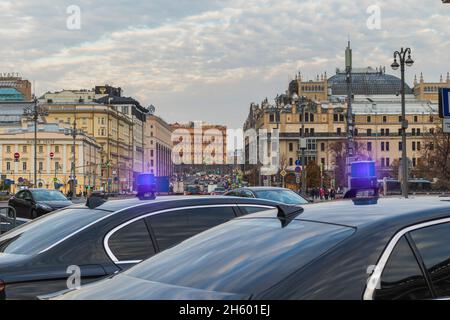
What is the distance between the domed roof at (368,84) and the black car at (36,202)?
14800 centimetres

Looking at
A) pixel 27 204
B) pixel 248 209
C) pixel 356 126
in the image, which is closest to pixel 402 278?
pixel 248 209

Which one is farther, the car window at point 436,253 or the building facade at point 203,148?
the building facade at point 203,148

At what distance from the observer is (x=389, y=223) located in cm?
420

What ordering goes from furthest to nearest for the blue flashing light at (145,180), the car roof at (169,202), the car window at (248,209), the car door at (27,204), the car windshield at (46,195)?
the car windshield at (46,195) → the car door at (27,204) → the blue flashing light at (145,180) → the car window at (248,209) → the car roof at (169,202)

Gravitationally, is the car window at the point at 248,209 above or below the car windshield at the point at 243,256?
above

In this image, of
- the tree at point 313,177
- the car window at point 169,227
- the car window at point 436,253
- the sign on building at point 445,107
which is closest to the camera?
the car window at point 436,253

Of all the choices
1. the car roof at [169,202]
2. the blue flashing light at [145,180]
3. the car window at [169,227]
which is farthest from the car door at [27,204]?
the car window at [169,227]

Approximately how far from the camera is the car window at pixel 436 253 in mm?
4105

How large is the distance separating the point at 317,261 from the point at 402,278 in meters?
0.47

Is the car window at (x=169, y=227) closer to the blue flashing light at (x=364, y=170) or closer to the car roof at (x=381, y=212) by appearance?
the blue flashing light at (x=364, y=170)

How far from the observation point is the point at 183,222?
741 cm

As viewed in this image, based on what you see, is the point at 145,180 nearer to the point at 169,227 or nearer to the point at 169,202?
the point at 169,202
